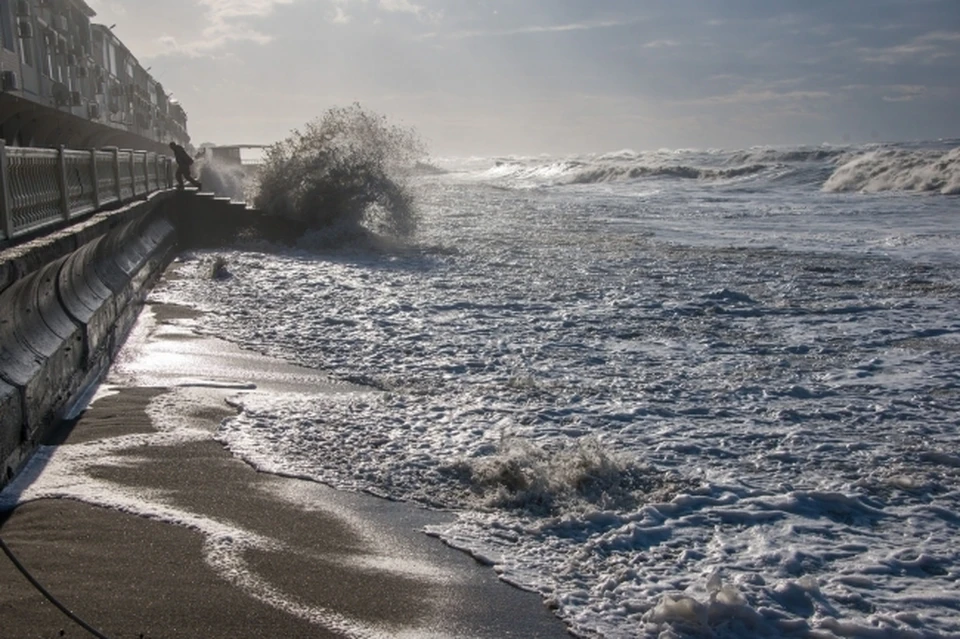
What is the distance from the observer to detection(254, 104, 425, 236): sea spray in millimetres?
24016

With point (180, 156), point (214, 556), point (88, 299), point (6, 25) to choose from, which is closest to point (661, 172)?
point (180, 156)

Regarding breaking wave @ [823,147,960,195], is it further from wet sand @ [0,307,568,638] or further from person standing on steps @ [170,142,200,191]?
wet sand @ [0,307,568,638]

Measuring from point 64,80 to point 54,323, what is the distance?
30.1 m

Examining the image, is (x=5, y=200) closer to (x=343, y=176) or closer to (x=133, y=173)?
(x=133, y=173)

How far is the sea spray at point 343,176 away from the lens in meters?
24.0

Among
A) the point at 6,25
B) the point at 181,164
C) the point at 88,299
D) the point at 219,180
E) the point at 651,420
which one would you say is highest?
the point at 6,25

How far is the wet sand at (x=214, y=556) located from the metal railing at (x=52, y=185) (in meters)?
1.76

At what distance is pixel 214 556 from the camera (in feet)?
13.8

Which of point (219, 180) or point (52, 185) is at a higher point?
point (219, 180)

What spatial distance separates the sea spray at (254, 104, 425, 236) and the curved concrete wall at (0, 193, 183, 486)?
Answer: 1272 centimetres

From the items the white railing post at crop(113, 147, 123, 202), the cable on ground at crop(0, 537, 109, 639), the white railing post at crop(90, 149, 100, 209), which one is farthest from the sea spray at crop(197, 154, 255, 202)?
the cable on ground at crop(0, 537, 109, 639)

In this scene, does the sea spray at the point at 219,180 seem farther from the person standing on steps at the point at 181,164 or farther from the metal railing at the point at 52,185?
the metal railing at the point at 52,185

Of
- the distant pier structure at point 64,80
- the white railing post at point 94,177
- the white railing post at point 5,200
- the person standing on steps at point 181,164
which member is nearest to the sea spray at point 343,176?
the person standing on steps at point 181,164

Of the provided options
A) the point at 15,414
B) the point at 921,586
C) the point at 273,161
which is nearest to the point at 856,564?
the point at 921,586
